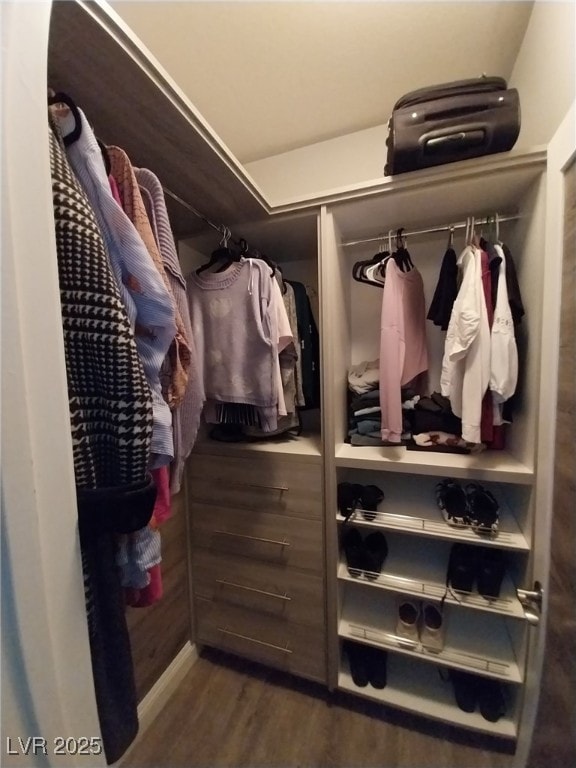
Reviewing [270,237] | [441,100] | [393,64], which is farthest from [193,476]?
[393,64]

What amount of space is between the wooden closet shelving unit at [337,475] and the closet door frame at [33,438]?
0.49 meters

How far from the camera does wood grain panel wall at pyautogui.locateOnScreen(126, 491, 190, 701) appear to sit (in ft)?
3.67

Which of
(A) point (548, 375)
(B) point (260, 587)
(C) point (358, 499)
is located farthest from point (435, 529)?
(B) point (260, 587)

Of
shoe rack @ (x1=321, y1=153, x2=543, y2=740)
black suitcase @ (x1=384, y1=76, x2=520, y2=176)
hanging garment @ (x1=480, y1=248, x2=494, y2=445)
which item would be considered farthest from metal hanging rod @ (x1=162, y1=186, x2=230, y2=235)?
hanging garment @ (x1=480, y1=248, x2=494, y2=445)

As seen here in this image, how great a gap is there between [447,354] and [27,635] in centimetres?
110

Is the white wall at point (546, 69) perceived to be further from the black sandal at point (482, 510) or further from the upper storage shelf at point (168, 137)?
the black sandal at point (482, 510)

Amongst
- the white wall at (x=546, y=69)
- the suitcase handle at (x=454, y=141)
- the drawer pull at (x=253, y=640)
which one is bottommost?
the drawer pull at (x=253, y=640)

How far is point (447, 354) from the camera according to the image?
0.95 m

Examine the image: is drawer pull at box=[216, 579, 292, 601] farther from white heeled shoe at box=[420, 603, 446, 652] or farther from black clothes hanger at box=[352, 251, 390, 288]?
black clothes hanger at box=[352, 251, 390, 288]

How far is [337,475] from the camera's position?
3.73 ft

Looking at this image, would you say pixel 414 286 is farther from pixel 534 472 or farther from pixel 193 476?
pixel 193 476

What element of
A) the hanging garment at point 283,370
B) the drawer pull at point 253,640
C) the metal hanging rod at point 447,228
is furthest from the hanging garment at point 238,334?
the drawer pull at point 253,640

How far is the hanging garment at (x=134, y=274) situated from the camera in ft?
1.72

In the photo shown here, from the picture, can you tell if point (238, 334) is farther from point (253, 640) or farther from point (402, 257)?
point (253, 640)
